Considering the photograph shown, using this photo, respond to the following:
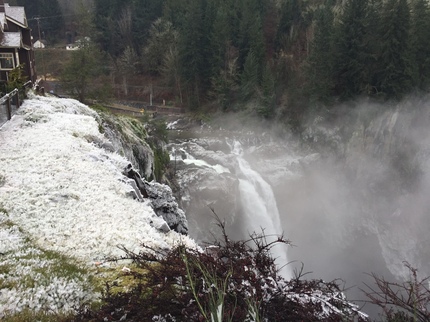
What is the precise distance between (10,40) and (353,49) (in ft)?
116

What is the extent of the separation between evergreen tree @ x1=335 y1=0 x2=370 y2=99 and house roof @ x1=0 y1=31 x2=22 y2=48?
33968mm

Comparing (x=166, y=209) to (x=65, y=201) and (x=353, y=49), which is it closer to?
(x=65, y=201)

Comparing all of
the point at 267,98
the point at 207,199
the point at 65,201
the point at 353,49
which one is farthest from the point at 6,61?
the point at 353,49

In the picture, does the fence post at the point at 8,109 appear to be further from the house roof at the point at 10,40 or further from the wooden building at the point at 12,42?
the house roof at the point at 10,40

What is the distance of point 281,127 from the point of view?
44.2m

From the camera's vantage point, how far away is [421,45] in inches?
1515

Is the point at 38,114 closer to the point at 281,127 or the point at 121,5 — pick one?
the point at 281,127

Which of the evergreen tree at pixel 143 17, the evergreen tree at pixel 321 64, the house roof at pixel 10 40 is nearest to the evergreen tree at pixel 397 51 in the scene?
the evergreen tree at pixel 321 64

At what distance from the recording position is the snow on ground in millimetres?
7047

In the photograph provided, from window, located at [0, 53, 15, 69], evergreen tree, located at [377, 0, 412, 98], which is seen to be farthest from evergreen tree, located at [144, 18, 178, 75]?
window, located at [0, 53, 15, 69]

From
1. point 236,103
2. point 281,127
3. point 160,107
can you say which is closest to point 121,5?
point 160,107

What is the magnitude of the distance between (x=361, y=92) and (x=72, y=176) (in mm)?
37809

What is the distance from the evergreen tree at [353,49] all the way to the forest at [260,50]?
12cm

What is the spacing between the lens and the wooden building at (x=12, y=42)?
22969 mm
